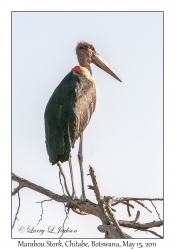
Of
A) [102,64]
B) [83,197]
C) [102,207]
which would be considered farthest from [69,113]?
[102,64]

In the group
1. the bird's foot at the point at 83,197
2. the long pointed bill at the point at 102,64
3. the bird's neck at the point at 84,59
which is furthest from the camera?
the long pointed bill at the point at 102,64

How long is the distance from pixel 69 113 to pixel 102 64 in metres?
2.97

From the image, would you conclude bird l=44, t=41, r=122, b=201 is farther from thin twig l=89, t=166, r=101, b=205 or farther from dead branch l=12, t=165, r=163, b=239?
thin twig l=89, t=166, r=101, b=205

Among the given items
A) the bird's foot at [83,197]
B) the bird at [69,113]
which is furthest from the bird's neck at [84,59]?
the bird's foot at [83,197]

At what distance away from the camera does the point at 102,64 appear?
47.0 feet

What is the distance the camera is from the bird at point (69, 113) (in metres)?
11.3

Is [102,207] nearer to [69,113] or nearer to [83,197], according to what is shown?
[83,197]

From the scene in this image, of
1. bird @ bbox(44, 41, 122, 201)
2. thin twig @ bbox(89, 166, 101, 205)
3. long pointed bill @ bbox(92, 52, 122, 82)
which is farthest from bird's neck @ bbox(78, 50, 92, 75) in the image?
thin twig @ bbox(89, 166, 101, 205)

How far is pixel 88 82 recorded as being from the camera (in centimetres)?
1247

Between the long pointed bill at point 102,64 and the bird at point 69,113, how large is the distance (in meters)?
1.27

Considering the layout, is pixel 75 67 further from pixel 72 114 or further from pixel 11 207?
pixel 11 207

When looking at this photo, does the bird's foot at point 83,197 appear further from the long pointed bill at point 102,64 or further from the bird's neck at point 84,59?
the long pointed bill at point 102,64
